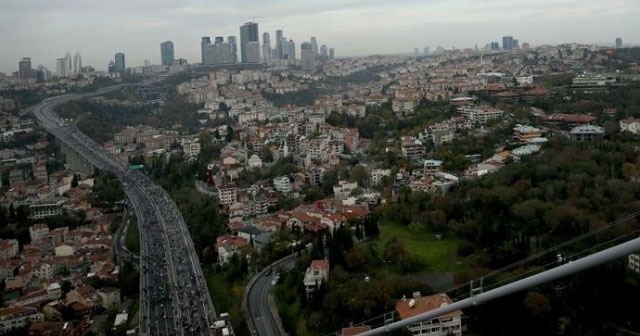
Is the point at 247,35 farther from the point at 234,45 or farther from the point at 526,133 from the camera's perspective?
the point at 526,133

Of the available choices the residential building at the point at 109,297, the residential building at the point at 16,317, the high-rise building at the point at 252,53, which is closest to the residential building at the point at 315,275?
the residential building at the point at 109,297

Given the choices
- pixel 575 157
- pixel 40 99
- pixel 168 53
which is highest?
pixel 168 53

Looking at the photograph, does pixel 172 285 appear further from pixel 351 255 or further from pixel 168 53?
pixel 168 53

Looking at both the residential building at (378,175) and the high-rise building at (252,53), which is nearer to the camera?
the residential building at (378,175)

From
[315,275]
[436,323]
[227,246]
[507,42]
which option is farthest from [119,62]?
[436,323]

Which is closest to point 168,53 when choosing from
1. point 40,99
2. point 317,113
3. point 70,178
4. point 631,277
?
point 40,99

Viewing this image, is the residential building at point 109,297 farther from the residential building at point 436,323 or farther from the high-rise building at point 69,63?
the high-rise building at point 69,63
